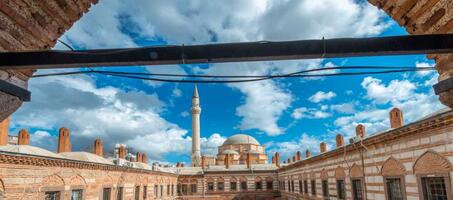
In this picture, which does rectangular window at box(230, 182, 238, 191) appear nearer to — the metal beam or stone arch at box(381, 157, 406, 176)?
stone arch at box(381, 157, 406, 176)

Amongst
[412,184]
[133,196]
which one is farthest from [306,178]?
[412,184]

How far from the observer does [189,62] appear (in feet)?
10.0

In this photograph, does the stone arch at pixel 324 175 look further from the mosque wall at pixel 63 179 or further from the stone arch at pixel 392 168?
the mosque wall at pixel 63 179

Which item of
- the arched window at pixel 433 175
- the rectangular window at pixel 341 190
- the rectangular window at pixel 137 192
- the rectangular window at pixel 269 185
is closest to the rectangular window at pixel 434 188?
the arched window at pixel 433 175

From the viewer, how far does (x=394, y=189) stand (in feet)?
38.4

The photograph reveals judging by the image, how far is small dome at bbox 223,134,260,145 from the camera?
5369cm

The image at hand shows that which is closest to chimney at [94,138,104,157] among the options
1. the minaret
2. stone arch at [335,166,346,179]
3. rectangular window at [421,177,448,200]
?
stone arch at [335,166,346,179]

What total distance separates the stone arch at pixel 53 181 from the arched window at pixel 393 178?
1316 centimetres

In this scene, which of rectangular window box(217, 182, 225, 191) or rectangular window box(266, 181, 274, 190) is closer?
rectangular window box(217, 182, 225, 191)

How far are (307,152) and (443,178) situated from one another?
24.9 metres

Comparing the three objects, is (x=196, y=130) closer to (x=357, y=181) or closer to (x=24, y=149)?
(x=24, y=149)

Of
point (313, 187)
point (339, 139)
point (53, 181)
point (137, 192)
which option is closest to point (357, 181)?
point (339, 139)

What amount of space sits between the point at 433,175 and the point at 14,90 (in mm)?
10144

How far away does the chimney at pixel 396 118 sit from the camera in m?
15.3
